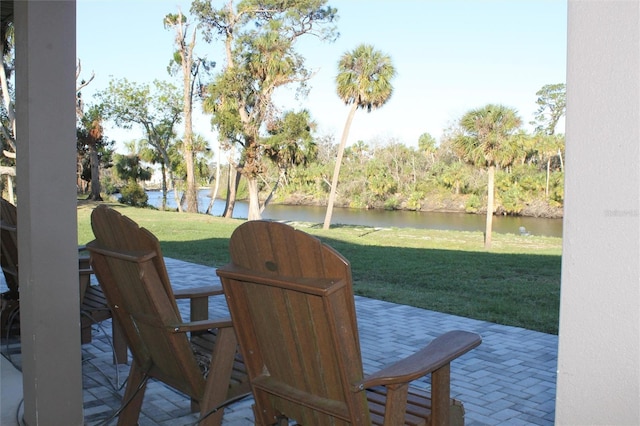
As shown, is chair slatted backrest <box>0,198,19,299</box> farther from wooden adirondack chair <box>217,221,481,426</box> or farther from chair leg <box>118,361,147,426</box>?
wooden adirondack chair <box>217,221,481,426</box>

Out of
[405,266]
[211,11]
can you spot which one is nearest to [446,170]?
[211,11]

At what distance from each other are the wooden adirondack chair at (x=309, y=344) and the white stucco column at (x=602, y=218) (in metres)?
0.57

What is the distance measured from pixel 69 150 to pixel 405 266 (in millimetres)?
7204

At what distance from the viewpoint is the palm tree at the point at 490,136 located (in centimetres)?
2105

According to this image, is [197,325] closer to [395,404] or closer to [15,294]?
[395,404]

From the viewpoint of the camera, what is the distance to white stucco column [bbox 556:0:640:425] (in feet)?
3.15

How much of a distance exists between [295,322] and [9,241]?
231cm

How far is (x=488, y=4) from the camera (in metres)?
19.4

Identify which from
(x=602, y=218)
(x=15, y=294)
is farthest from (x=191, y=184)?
(x=602, y=218)

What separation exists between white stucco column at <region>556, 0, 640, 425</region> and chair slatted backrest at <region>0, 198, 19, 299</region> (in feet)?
9.19

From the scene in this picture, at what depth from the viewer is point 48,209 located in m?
2.32

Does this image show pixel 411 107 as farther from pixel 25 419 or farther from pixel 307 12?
pixel 25 419

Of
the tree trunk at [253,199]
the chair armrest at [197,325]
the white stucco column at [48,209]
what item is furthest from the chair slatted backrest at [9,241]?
the tree trunk at [253,199]

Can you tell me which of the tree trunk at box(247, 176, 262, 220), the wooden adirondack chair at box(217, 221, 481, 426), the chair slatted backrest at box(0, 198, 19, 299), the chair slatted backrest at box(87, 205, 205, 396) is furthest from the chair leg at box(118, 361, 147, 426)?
the tree trunk at box(247, 176, 262, 220)
